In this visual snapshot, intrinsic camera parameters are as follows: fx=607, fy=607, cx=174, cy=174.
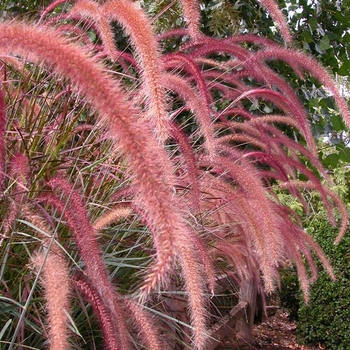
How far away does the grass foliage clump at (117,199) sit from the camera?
715 millimetres

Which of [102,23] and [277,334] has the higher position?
[102,23]

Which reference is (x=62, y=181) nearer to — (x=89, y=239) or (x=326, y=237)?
(x=89, y=239)

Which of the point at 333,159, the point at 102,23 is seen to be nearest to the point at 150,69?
the point at 102,23

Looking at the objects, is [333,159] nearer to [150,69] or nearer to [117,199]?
[117,199]

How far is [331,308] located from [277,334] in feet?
1.72

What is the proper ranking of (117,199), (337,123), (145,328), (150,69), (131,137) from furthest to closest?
(337,123) < (117,199) < (145,328) < (150,69) < (131,137)

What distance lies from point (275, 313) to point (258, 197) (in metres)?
3.24

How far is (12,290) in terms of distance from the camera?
1.48m

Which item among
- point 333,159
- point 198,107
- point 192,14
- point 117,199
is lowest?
point 117,199

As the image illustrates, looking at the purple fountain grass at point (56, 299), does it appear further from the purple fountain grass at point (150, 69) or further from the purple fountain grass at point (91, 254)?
the purple fountain grass at point (150, 69)

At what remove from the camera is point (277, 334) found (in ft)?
13.5

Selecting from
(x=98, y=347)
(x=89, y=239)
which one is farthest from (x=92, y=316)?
(x=89, y=239)

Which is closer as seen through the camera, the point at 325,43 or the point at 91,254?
the point at 91,254

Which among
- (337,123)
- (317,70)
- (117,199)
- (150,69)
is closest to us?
(150,69)
